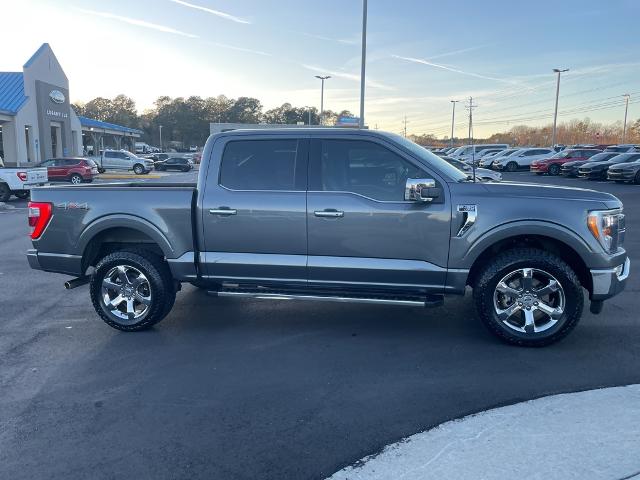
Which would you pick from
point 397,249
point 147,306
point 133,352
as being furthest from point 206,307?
point 397,249

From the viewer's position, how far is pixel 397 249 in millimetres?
5113

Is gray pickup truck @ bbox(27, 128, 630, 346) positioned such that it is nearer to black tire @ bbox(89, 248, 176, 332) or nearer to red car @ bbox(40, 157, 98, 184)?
black tire @ bbox(89, 248, 176, 332)

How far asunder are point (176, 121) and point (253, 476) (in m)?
→ 116

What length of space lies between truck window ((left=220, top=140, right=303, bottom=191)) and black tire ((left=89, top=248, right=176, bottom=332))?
44.3 inches

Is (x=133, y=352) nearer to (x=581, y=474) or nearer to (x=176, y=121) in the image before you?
(x=581, y=474)

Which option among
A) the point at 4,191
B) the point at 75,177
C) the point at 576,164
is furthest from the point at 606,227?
the point at 576,164

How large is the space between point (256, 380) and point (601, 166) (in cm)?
3041

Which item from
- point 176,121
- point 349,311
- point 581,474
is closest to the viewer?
point 581,474

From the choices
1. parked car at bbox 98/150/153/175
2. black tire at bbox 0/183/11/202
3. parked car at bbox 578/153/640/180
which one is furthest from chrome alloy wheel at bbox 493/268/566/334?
parked car at bbox 98/150/153/175

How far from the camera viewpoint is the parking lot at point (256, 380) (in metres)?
3.42

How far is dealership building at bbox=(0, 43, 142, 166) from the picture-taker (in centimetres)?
3631

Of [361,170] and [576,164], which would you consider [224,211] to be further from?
[576,164]

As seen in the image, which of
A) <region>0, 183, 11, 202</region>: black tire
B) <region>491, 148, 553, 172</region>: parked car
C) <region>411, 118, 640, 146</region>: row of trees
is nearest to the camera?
<region>0, 183, 11, 202</region>: black tire

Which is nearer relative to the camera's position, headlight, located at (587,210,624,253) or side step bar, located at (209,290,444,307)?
headlight, located at (587,210,624,253)
